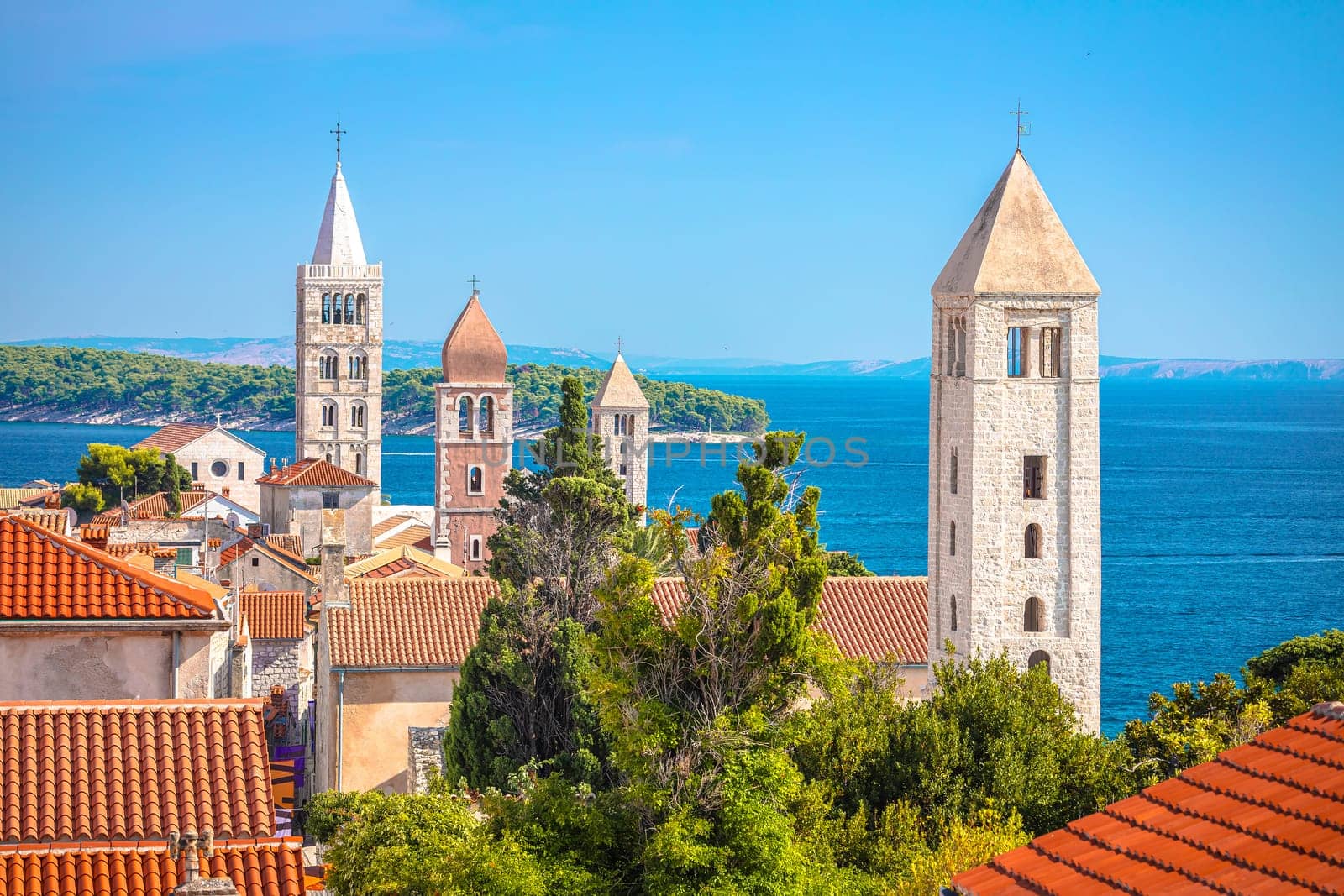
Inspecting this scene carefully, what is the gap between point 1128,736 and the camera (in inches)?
909

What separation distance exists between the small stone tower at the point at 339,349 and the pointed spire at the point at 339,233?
4cm

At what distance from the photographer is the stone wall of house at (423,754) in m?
25.7

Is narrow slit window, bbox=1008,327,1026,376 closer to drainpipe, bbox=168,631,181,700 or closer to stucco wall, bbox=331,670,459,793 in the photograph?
stucco wall, bbox=331,670,459,793

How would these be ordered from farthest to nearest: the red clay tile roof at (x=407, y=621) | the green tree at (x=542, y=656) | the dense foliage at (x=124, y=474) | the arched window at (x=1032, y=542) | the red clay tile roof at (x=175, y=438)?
1. the red clay tile roof at (x=175, y=438)
2. the dense foliage at (x=124, y=474)
3. the arched window at (x=1032, y=542)
4. the red clay tile roof at (x=407, y=621)
5. the green tree at (x=542, y=656)

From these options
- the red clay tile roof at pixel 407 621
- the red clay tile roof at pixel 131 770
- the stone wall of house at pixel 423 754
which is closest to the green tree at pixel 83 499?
the red clay tile roof at pixel 407 621

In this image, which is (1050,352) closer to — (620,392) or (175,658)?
(175,658)

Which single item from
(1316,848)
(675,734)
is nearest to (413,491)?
(675,734)

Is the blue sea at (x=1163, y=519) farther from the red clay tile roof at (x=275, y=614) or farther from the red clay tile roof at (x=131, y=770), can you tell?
the red clay tile roof at (x=131, y=770)

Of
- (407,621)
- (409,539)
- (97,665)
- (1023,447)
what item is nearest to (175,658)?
(97,665)

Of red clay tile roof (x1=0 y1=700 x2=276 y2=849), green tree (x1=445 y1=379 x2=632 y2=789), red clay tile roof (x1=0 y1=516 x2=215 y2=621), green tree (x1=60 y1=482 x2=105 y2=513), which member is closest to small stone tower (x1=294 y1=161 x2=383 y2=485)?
green tree (x1=60 y1=482 x2=105 y2=513)

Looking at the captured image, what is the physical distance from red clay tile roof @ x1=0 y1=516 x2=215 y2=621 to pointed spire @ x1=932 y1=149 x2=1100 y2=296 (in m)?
16.4

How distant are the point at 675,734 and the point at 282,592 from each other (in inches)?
1112

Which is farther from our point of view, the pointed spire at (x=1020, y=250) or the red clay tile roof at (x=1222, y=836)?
the pointed spire at (x=1020, y=250)

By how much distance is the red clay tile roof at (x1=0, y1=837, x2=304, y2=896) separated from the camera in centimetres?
1116
